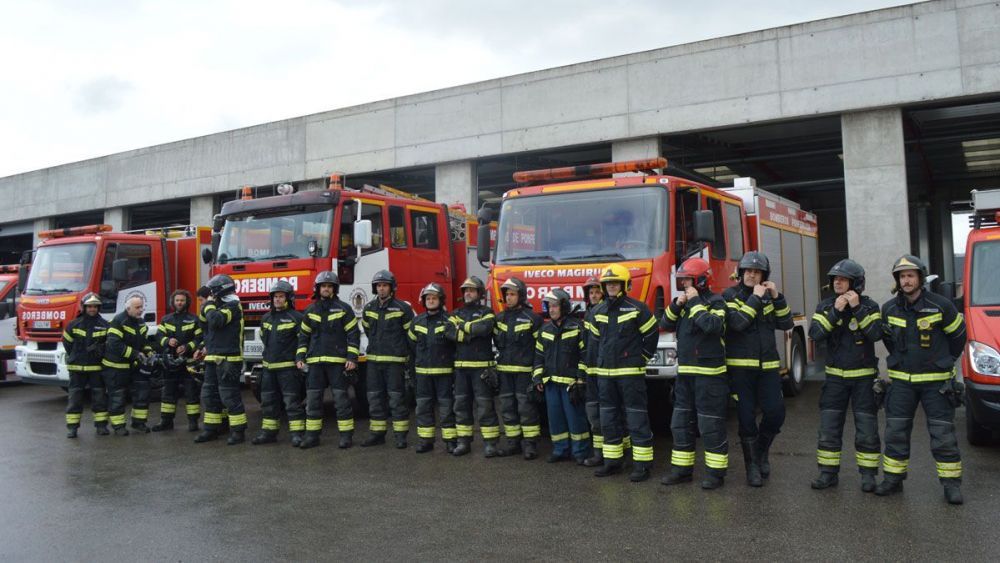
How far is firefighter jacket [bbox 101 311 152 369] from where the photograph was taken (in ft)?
28.3

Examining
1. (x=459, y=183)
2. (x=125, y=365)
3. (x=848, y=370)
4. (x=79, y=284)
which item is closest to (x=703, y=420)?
(x=848, y=370)

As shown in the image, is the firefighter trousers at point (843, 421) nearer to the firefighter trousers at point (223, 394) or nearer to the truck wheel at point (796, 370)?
the truck wheel at point (796, 370)

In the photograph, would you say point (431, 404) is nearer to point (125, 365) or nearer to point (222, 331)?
point (222, 331)

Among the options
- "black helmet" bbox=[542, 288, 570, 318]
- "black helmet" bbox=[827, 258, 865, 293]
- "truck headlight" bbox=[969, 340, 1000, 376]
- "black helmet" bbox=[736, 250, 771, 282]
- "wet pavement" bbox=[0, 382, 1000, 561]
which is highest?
"black helmet" bbox=[736, 250, 771, 282]

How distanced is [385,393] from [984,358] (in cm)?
555

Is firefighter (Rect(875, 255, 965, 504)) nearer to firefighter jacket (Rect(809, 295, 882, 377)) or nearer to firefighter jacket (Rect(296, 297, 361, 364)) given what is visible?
firefighter jacket (Rect(809, 295, 882, 377))

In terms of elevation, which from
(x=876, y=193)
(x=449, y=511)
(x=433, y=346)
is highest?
(x=876, y=193)

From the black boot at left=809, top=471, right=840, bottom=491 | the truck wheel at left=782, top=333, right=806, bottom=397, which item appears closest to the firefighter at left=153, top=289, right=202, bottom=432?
the black boot at left=809, top=471, right=840, bottom=491

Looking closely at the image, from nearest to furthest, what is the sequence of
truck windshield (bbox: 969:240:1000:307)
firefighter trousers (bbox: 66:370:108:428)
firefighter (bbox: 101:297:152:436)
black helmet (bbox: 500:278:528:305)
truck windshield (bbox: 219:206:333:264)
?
truck windshield (bbox: 969:240:1000:307)
black helmet (bbox: 500:278:528:305)
firefighter trousers (bbox: 66:370:108:428)
firefighter (bbox: 101:297:152:436)
truck windshield (bbox: 219:206:333:264)

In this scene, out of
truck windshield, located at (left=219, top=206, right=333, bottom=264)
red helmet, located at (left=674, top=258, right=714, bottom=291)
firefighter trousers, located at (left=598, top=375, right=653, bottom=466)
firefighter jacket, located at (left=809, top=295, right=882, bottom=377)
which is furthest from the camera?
truck windshield, located at (left=219, top=206, right=333, bottom=264)

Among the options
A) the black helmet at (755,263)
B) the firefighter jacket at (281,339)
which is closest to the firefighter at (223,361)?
the firefighter jacket at (281,339)

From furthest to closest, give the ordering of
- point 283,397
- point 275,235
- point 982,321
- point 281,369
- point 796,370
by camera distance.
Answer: point 796,370 → point 275,235 → point 283,397 → point 281,369 → point 982,321

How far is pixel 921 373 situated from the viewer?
17.3ft

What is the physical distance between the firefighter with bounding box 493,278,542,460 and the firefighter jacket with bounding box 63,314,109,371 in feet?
16.0
